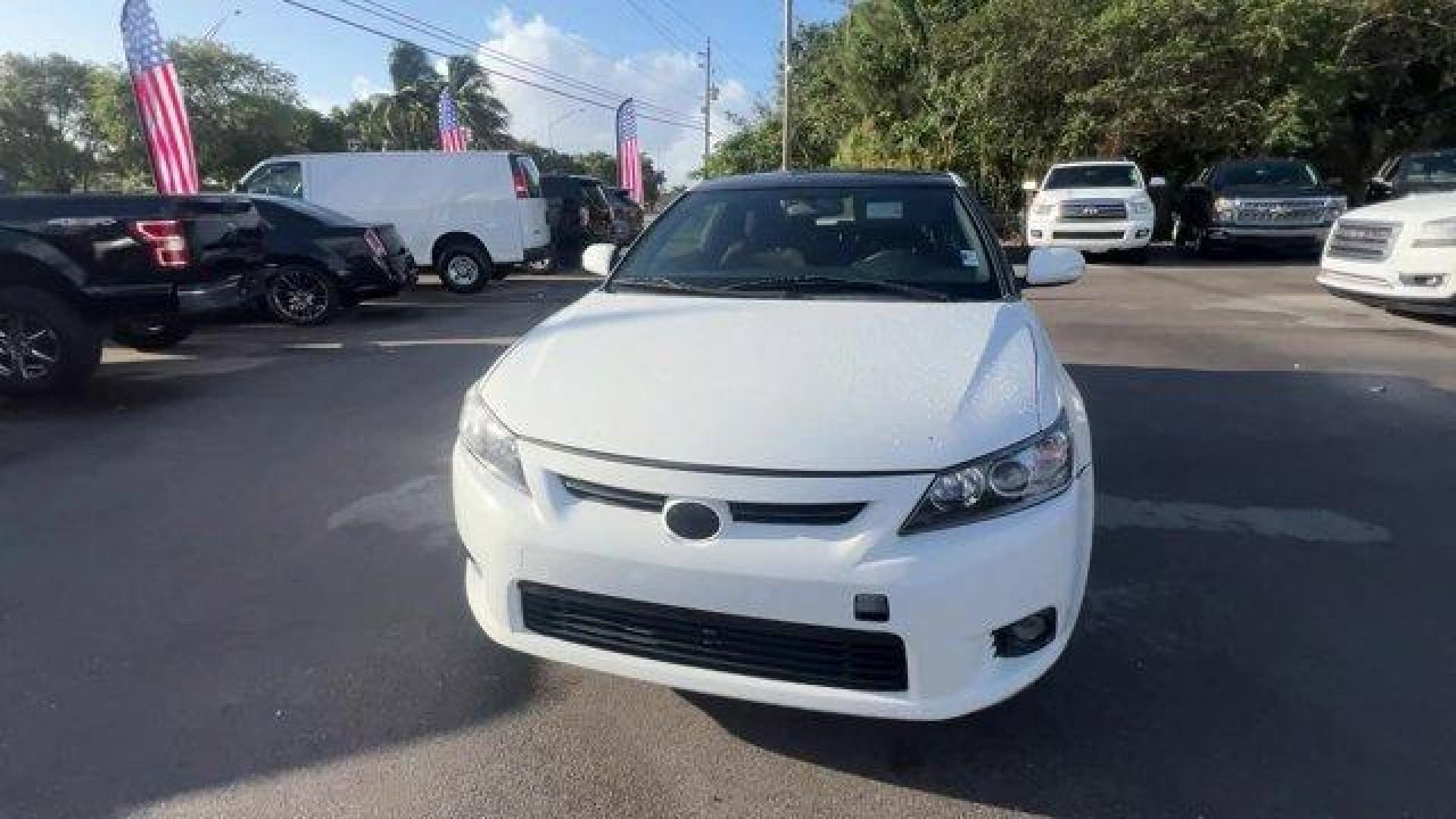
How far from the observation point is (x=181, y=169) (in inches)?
527

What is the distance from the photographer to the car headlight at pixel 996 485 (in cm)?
218

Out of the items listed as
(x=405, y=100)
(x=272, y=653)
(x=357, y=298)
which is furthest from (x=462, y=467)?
(x=405, y=100)

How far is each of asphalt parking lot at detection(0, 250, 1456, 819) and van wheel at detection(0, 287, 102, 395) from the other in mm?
885

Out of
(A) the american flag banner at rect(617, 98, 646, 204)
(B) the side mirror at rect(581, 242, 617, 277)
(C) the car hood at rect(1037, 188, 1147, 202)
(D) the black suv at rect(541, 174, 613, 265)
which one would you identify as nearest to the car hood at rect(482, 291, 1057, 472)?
(B) the side mirror at rect(581, 242, 617, 277)

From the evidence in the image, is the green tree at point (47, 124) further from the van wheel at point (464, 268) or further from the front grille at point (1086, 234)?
the front grille at point (1086, 234)

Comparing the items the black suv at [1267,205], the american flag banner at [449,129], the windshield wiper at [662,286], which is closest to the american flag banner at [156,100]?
the windshield wiper at [662,286]

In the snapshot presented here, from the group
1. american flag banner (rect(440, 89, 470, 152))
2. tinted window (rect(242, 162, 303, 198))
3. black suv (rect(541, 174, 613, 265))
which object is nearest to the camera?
tinted window (rect(242, 162, 303, 198))

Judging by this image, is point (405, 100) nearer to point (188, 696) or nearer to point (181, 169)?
point (181, 169)

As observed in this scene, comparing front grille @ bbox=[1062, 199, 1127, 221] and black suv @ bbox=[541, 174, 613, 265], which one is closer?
front grille @ bbox=[1062, 199, 1127, 221]

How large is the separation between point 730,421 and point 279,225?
9.10 meters

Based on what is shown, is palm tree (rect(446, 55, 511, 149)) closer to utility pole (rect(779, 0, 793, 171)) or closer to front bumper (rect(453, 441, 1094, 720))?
utility pole (rect(779, 0, 793, 171))

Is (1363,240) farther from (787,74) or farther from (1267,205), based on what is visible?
(787,74)

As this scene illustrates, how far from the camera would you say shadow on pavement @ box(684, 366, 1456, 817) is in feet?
7.81

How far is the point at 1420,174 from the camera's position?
13469mm
